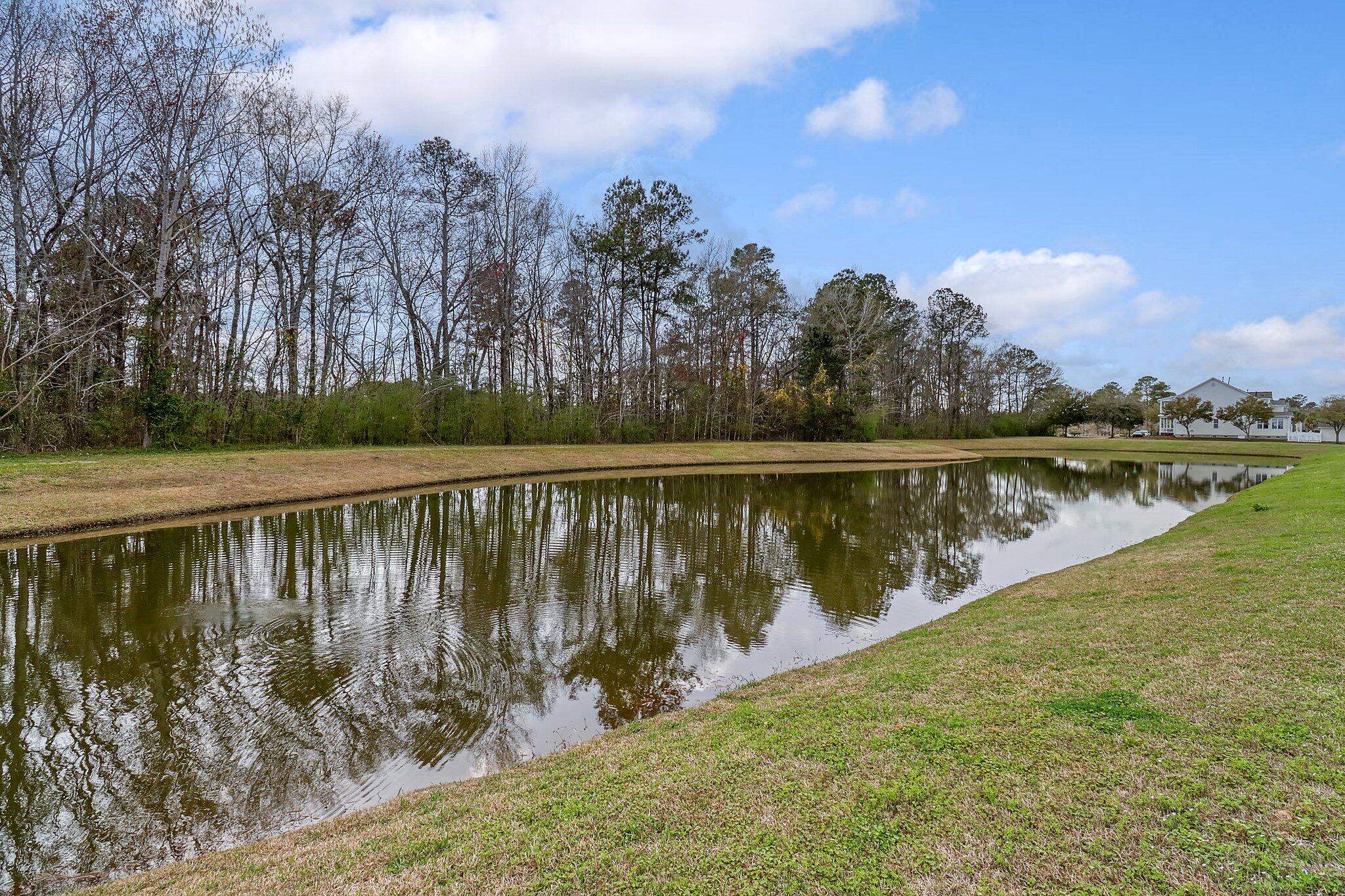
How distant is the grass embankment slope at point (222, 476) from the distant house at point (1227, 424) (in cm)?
7141

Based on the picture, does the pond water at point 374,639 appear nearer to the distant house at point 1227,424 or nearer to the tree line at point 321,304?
the tree line at point 321,304

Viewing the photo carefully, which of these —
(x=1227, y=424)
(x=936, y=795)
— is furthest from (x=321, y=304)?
(x=1227, y=424)

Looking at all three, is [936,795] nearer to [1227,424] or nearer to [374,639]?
[374,639]

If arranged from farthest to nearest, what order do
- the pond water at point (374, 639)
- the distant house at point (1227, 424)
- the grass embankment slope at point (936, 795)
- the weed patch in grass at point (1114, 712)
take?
the distant house at point (1227, 424) → the pond water at point (374, 639) → the weed patch in grass at point (1114, 712) → the grass embankment slope at point (936, 795)

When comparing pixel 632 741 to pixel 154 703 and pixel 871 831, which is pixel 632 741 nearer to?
pixel 871 831

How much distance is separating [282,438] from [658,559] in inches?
848

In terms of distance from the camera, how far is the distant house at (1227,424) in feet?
216

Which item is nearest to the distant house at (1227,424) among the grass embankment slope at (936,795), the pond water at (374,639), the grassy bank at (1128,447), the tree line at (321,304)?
the grassy bank at (1128,447)

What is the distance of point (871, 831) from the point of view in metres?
2.85

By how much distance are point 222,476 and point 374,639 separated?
45.4ft

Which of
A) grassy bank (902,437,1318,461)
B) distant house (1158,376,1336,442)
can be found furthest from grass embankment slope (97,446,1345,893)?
distant house (1158,376,1336,442)

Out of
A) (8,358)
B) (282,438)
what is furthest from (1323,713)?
(282,438)

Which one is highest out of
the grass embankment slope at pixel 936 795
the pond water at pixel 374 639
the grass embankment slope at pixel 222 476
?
the grass embankment slope at pixel 222 476

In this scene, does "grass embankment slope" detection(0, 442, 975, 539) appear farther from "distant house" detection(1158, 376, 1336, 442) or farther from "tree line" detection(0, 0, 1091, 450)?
"distant house" detection(1158, 376, 1336, 442)
